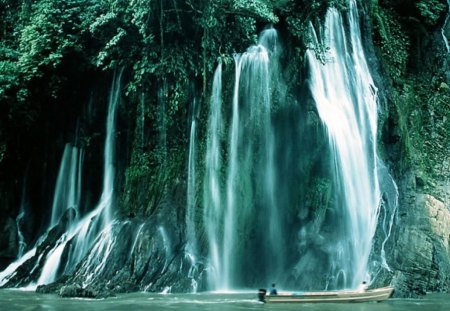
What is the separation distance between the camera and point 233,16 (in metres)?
18.0

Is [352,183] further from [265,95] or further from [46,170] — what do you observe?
[46,170]

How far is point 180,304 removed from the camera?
12.8 metres

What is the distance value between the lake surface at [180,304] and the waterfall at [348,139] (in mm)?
2724

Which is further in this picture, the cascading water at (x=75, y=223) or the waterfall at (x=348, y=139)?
the waterfall at (x=348, y=139)

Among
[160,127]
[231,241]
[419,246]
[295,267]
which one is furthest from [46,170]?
[419,246]

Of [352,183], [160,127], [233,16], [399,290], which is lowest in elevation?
[399,290]

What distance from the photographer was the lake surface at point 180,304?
12220 millimetres

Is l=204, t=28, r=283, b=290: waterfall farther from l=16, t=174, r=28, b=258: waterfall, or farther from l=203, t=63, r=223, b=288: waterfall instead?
l=16, t=174, r=28, b=258: waterfall

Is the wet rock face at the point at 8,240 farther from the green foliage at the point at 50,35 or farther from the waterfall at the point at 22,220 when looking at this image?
the green foliage at the point at 50,35

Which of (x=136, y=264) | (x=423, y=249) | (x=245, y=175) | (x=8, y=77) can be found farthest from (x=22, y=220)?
(x=423, y=249)

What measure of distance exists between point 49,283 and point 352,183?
9193 millimetres

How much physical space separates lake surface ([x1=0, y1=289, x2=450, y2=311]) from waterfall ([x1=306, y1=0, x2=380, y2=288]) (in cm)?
272

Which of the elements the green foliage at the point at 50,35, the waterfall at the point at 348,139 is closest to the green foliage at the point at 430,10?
the waterfall at the point at 348,139

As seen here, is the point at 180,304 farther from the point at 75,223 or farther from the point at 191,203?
the point at 75,223
